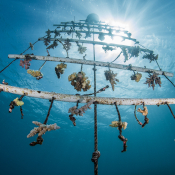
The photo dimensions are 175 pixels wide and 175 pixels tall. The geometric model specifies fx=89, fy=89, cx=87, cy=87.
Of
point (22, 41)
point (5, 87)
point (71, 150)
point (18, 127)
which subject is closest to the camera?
point (5, 87)

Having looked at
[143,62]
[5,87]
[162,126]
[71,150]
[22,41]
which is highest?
[22,41]

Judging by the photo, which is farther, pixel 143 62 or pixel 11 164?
pixel 11 164

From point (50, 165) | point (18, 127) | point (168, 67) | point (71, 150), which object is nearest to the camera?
point (168, 67)

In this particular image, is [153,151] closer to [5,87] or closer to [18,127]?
[18,127]

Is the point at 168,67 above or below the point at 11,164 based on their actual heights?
above

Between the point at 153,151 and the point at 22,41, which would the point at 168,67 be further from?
the point at 153,151

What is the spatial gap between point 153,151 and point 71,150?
57084mm

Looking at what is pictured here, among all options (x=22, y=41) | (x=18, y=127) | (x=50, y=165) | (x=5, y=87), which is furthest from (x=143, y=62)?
(x=50, y=165)

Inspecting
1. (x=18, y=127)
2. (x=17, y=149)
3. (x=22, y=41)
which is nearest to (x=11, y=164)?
(x=17, y=149)

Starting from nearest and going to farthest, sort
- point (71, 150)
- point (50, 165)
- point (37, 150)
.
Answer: point (37, 150) < point (71, 150) < point (50, 165)

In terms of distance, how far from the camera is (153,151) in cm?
6250

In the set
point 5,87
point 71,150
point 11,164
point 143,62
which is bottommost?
point 11,164

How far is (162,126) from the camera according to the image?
48.0 metres

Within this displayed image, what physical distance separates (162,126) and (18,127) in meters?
72.7
